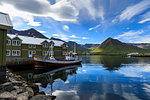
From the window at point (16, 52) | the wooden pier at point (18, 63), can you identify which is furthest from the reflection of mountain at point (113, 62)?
the window at point (16, 52)

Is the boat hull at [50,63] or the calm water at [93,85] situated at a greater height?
the boat hull at [50,63]

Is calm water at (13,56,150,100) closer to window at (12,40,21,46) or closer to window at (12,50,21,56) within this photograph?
window at (12,50,21,56)

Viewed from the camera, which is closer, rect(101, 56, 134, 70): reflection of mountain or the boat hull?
the boat hull

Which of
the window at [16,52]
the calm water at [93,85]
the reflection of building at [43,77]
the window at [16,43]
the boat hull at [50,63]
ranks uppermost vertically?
the window at [16,43]

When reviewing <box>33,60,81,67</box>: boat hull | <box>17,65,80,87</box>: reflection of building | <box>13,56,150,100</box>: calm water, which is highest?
<box>33,60,81,67</box>: boat hull

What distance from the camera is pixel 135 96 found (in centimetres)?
1280

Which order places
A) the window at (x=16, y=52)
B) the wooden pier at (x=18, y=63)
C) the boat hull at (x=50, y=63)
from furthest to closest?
the window at (x=16, y=52) → the boat hull at (x=50, y=63) → the wooden pier at (x=18, y=63)

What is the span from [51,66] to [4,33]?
26.3m

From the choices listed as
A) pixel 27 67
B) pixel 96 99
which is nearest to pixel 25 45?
pixel 27 67

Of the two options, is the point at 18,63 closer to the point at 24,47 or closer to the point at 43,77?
the point at 24,47

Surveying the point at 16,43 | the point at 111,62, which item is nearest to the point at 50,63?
the point at 16,43

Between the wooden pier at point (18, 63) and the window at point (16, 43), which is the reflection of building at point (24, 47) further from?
the wooden pier at point (18, 63)

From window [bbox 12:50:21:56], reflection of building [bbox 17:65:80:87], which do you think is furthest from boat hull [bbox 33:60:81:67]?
window [bbox 12:50:21:56]

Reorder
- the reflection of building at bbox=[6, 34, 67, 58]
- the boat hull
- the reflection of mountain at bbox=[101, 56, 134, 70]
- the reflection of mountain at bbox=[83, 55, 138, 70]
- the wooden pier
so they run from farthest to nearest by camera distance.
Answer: the reflection of mountain at bbox=[83, 55, 138, 70]
the reflection of mountain at bbox=[101, 56, 134, 70]
the reflection of building at bbox=[6, 34, 67, 58]
the boat hull
the wooden pier
